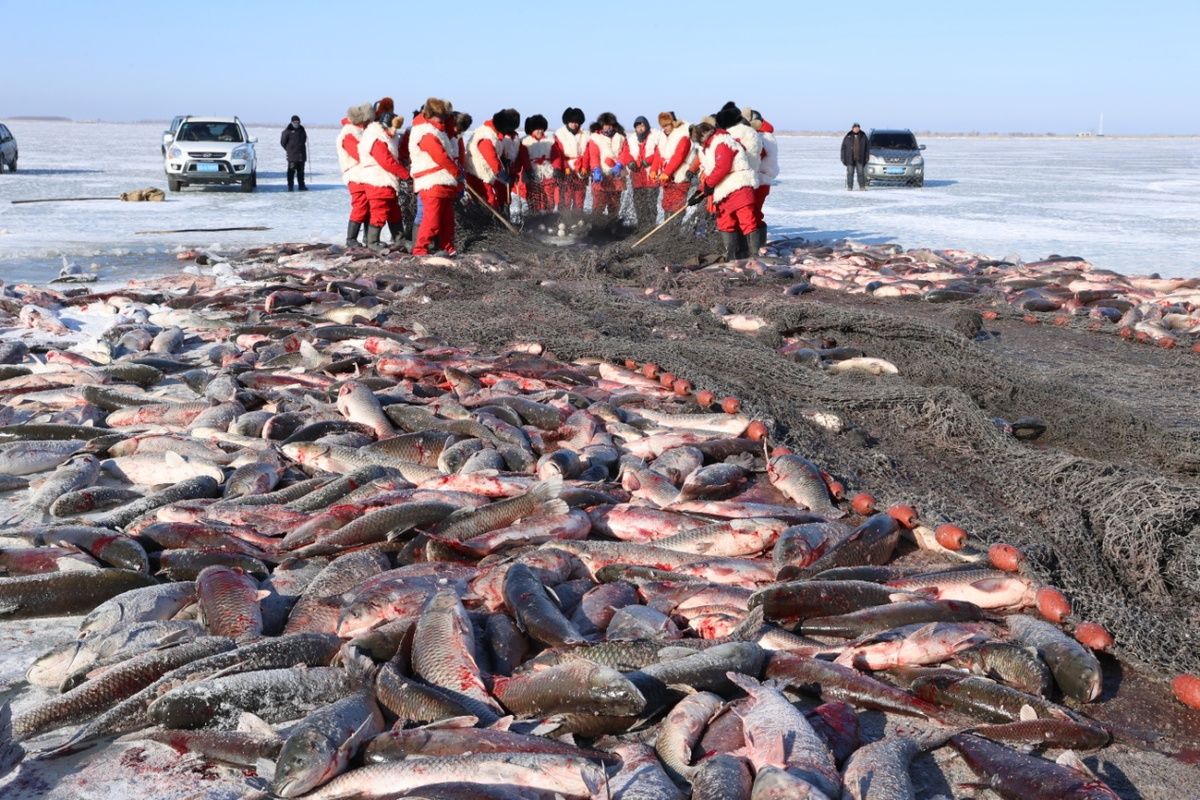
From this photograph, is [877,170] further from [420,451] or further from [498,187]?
[420,451]

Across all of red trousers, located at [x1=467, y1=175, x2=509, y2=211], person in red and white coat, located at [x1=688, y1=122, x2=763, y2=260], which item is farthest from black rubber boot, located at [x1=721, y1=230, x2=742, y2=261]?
red trousers, located at [x1=467, y1=175, x2=509, y2=211]

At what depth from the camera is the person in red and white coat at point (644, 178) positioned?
15047 millimetres

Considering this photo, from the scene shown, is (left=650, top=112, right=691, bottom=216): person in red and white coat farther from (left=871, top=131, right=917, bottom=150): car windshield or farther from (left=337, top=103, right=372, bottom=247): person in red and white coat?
(left=871, top=131, right=917, bottom=150): car windshield

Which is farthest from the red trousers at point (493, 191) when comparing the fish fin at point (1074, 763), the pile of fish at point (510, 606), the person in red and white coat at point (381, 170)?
the fish fin at point (1074, 763)

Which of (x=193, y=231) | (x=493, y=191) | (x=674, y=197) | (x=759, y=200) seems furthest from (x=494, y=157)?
(x=193, y=231)

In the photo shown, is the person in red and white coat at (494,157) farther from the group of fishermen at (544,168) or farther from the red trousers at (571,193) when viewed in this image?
the red trousers at (571,193)

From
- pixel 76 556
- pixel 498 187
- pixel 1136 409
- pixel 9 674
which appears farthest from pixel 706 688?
pixel 498 187

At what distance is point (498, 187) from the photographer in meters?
15.6

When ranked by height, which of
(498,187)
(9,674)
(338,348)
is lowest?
(9,674)

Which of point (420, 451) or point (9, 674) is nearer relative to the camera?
point (9, 674)

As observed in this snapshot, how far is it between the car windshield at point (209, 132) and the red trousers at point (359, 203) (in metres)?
11.7

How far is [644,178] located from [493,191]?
223cm

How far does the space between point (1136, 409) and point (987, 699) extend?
13.3 ft

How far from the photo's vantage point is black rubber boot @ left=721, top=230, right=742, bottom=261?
1441 cm
